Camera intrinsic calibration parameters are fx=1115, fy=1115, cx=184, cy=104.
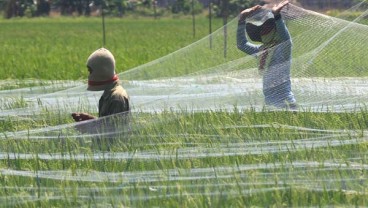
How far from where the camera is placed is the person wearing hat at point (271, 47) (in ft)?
21.2

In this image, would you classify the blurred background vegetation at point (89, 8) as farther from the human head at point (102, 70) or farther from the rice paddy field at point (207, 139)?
the human head at point (102, 70)

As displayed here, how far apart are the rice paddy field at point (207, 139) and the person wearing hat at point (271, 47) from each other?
81 millimetres

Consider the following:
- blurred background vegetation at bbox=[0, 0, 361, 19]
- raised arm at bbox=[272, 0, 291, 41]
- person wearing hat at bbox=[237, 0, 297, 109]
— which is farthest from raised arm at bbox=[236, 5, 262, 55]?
blurred background vegetation at bbox=[0, 0, 361, 19]

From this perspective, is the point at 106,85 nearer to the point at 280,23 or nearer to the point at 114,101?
the point at 114,101

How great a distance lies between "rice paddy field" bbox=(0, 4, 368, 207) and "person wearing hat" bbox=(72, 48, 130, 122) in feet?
0.47

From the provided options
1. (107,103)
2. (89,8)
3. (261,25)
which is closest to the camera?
(107,103)

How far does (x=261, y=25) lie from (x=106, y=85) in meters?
1.68

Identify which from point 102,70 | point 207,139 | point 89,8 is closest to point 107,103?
point 102,70

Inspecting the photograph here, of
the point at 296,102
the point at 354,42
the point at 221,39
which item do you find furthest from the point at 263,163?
the point at 221,39

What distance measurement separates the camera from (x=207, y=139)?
566cm

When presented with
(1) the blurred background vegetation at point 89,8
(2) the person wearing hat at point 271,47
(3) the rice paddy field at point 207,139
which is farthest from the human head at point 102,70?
(1) the blurred background vegetation at point 89,8

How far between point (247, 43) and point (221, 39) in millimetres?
416

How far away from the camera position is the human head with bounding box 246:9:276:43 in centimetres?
715

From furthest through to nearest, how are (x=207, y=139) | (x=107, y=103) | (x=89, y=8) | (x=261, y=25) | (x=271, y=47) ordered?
(x=89, y=8) → (x=261, y=25) → (x=271, y=47) → (x=107, y=103) → (x=207, y=139)
